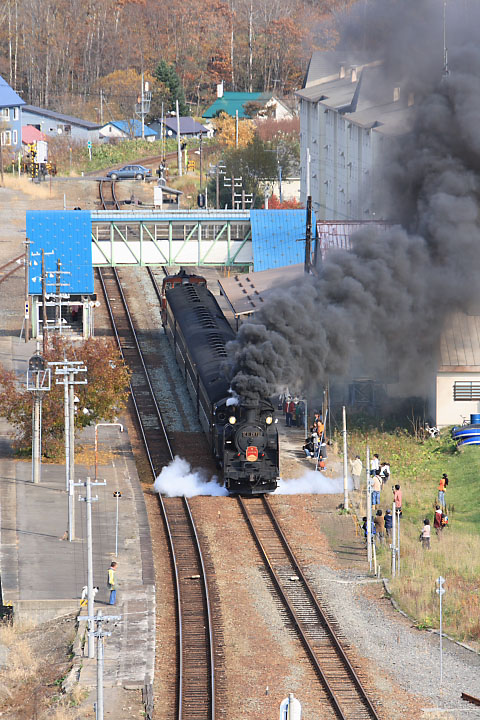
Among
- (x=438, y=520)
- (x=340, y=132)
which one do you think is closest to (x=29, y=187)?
(x=340, y=132)

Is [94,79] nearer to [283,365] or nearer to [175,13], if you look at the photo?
[175,13]

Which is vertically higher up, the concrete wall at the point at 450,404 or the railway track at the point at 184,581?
the concrete wall at the point at 450,404

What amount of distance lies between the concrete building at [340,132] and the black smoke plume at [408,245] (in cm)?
740

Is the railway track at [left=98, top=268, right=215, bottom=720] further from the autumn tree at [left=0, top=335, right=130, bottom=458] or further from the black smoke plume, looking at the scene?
the black smoke plume

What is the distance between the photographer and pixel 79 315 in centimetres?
5591

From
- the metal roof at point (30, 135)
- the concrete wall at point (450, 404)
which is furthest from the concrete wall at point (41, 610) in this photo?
the metal roof at point (30, 135)

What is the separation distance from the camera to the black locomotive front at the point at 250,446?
32.0 meters

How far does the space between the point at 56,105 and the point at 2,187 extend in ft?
130

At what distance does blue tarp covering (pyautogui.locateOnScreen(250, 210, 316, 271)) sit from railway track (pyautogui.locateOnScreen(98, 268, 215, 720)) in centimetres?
759

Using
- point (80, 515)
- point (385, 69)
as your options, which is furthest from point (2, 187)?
point (80, 515)

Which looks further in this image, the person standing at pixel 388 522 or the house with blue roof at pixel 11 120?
the house with blue roof at pixel 11 120

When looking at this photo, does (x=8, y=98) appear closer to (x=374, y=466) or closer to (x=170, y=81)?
(x=170, y=81)

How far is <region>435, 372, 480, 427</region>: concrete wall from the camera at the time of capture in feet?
133

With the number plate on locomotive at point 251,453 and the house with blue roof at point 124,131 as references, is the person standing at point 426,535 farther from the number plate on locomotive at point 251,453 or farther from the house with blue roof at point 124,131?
the house with blue roof at point 124,131
